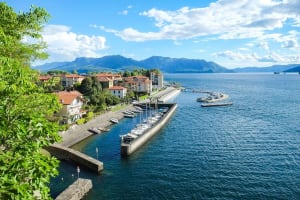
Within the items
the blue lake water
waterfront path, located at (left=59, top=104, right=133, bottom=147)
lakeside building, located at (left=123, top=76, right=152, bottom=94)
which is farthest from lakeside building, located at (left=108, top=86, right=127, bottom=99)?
the blue lake water

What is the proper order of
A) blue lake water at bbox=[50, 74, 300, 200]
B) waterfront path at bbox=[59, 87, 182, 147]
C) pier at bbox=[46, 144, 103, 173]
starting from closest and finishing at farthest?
blue lake water at bbox=[50, 74, 300, 200]
pier at bbox=[46, 144, 103, 173]
waterfront path at bbox=[59, 87, 182, 147]

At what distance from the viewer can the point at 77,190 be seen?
37.4m

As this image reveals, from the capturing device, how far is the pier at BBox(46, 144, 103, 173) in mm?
46809

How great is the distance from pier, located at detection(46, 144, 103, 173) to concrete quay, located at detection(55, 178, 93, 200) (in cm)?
607

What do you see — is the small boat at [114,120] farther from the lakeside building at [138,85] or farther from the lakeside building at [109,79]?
the lakeside building at [138,85]

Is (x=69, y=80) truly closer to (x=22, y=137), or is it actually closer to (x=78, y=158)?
(x=78, y=158)

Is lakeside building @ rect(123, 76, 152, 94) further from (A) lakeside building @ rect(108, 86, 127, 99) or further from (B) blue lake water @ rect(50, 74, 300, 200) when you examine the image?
(B) blue lake water @ rect(50, 74, 300, 200)

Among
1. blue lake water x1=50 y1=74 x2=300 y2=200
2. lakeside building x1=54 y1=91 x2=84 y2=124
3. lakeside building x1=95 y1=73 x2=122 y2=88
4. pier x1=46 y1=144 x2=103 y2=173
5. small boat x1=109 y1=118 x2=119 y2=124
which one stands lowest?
blue lake water x1=50 y1=74 x2=300 y2=200

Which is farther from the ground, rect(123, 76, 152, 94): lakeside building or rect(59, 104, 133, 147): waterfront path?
rect(123, 76, 152, 94): lakeside building

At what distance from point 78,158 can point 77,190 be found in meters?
12.8

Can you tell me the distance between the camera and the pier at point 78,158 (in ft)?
154

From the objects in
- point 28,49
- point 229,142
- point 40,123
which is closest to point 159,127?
point 229,142

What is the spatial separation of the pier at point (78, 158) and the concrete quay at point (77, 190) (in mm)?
6074

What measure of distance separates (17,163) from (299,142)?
209 feet
